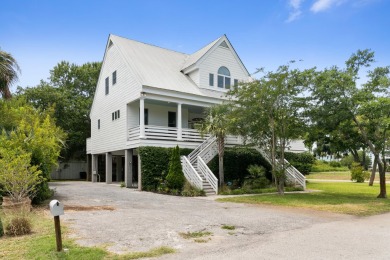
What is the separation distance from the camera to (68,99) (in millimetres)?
36781

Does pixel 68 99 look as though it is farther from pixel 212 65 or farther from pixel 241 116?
pixel 241 116

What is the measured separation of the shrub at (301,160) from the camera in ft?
88.0

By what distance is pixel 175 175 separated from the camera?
18438mm

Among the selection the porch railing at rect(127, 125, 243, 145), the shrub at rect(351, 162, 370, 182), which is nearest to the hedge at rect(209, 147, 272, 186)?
the porch railing at rect(127, 125, 243, 145)

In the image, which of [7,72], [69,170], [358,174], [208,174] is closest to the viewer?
[7,72]

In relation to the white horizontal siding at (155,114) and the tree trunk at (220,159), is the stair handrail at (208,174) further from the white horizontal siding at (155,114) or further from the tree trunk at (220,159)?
the white horizontal siding at (155,114)

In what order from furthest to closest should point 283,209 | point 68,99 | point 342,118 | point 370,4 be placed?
point 68,99 → point 342,118 → point 370,4 → point 283,209

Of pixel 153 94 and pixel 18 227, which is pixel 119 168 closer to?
pixel 153 94

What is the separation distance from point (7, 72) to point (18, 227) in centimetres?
1175

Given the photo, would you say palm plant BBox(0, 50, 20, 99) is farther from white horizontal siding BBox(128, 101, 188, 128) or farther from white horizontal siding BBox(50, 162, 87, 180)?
white horizontal siding BBox(50, 162, 87, 180)

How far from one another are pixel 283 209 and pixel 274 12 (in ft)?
27.9

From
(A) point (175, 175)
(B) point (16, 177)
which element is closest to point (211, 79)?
(A) point (175, 175)

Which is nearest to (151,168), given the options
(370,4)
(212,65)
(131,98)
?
(131,98)

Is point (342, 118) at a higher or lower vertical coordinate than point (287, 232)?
higher
